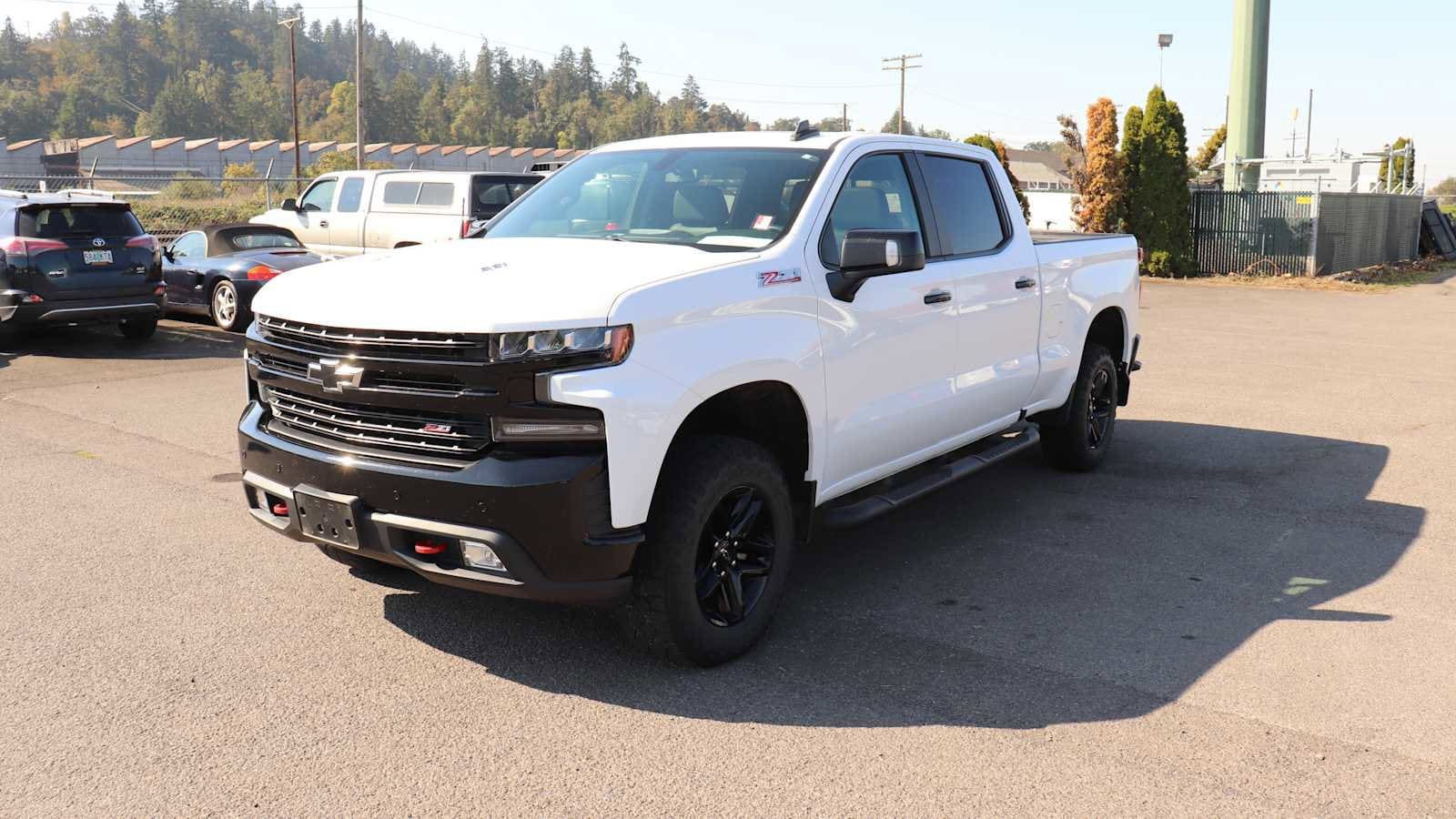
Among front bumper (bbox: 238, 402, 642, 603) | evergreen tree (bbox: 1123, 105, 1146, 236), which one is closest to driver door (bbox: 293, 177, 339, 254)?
front bumper (bbox: 238, 402, 642, 603)

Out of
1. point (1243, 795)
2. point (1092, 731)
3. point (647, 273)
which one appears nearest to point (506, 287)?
→ point (647, 273)

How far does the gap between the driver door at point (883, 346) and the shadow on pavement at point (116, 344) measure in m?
9.52

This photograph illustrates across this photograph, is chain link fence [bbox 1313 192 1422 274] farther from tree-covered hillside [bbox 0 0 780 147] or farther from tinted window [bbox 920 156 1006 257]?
tree-covered hillside [bbox 0 0 780 147]

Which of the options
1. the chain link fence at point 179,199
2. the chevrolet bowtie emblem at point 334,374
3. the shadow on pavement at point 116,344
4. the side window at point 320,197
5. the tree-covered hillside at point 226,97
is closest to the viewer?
the chevrolet bowtie emblem at point 334,374

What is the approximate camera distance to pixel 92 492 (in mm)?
6812

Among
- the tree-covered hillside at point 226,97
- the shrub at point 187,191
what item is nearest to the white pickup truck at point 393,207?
the shrub at point 187,191

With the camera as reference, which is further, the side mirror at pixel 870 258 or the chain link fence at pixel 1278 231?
the chain link fence at pixel 1278 231

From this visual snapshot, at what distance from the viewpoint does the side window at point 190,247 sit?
48.7 feet

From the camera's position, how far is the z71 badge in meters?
4.43

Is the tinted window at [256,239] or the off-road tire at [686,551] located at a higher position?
the tinted window at [256,239]

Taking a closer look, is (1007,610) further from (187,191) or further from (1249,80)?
(187,191)

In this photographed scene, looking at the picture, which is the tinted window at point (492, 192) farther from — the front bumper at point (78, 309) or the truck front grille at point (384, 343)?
the truck front grille at point (384, 343)

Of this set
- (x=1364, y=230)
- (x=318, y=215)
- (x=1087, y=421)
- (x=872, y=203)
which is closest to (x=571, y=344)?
(x=872, y=203)

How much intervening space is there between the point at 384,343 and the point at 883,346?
6.88 ft
